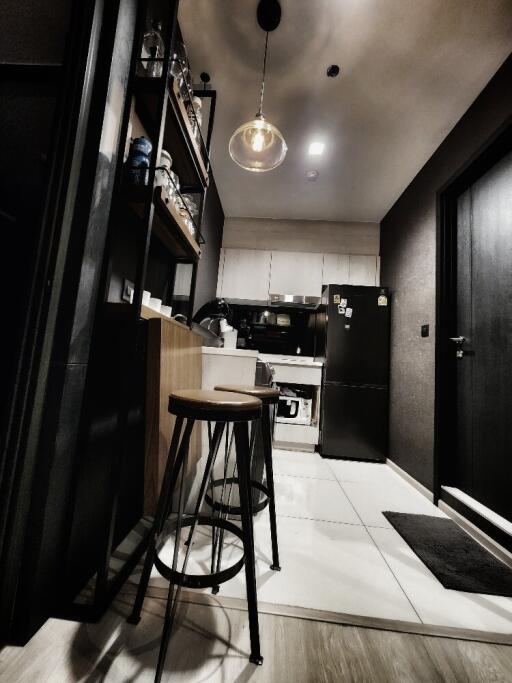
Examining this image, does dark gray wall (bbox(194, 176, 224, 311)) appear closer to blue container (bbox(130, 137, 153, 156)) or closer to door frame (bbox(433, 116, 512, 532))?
blue container (bbox(130, 137, 153, 156))

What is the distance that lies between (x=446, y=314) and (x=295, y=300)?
1.96 meters

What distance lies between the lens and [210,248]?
365 centimetres

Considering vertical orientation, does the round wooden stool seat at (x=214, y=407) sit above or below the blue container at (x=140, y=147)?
below

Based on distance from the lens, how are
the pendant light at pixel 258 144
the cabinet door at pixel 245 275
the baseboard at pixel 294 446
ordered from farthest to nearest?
the cabinet door at pixel 245 275, the baseboard at pixel 294 446, the pendant light at pixel 258 144

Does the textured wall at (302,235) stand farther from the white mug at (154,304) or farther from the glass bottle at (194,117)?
the white mug at (154,304)

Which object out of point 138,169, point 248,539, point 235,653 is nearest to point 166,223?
point 138,169

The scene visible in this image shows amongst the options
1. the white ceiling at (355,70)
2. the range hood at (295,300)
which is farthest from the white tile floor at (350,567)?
the white ceiling at (355,70)

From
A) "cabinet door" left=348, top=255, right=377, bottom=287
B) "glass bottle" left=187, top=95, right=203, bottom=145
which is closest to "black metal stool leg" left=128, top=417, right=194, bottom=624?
"glass bottle" left=187, top=95, right=203, bottom=145

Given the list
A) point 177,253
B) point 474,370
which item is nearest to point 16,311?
point 177,253

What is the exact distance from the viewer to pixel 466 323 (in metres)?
2.32

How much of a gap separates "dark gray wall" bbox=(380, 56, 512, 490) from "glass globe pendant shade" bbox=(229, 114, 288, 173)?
4.54ft

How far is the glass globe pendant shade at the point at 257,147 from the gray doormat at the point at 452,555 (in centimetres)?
248

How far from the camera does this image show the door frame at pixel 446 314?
237cm

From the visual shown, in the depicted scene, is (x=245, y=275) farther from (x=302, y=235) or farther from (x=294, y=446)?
(x=294, y=446)
